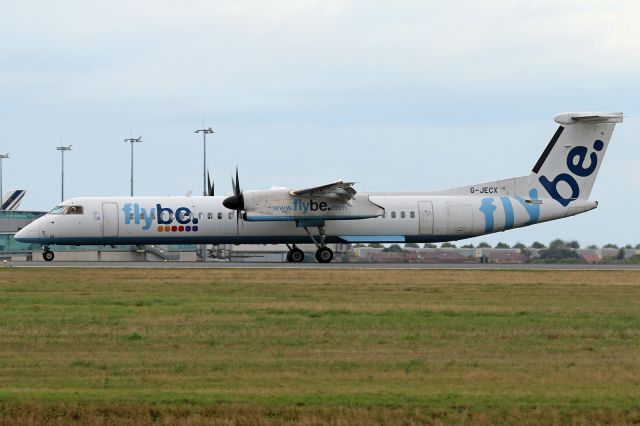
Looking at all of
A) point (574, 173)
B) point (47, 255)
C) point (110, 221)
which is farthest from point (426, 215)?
point (47, 255)

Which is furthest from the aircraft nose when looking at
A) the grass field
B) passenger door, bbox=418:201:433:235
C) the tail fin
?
the tail fin

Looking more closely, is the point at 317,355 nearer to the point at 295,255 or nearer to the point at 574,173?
the point at 295,255

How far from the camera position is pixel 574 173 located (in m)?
46.0

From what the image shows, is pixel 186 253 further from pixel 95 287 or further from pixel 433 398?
pixel 433 398

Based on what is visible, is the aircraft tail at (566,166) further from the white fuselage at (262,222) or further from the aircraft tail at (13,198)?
the aircraft tail at (13,198)

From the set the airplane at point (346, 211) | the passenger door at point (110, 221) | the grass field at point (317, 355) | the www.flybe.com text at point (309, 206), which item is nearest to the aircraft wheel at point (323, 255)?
the airplane at point (346, 211)

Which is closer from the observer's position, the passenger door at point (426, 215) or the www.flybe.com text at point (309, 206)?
the www.flybe.com text at point (309, 206)

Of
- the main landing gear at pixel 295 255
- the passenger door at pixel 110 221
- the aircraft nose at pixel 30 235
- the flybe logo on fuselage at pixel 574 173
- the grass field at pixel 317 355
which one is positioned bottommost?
the grass field at pixel 317 355

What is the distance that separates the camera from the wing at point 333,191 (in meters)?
43.5

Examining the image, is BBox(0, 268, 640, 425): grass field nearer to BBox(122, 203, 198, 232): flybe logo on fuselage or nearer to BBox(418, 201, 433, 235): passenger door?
BBox(122, 203, 198, 232): flybe logo on fuselage

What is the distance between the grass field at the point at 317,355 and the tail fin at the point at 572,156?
1550 cm

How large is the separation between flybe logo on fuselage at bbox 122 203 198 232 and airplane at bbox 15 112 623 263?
4 cm

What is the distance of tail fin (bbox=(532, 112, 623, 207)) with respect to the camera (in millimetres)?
45875

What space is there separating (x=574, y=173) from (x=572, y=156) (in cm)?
79
